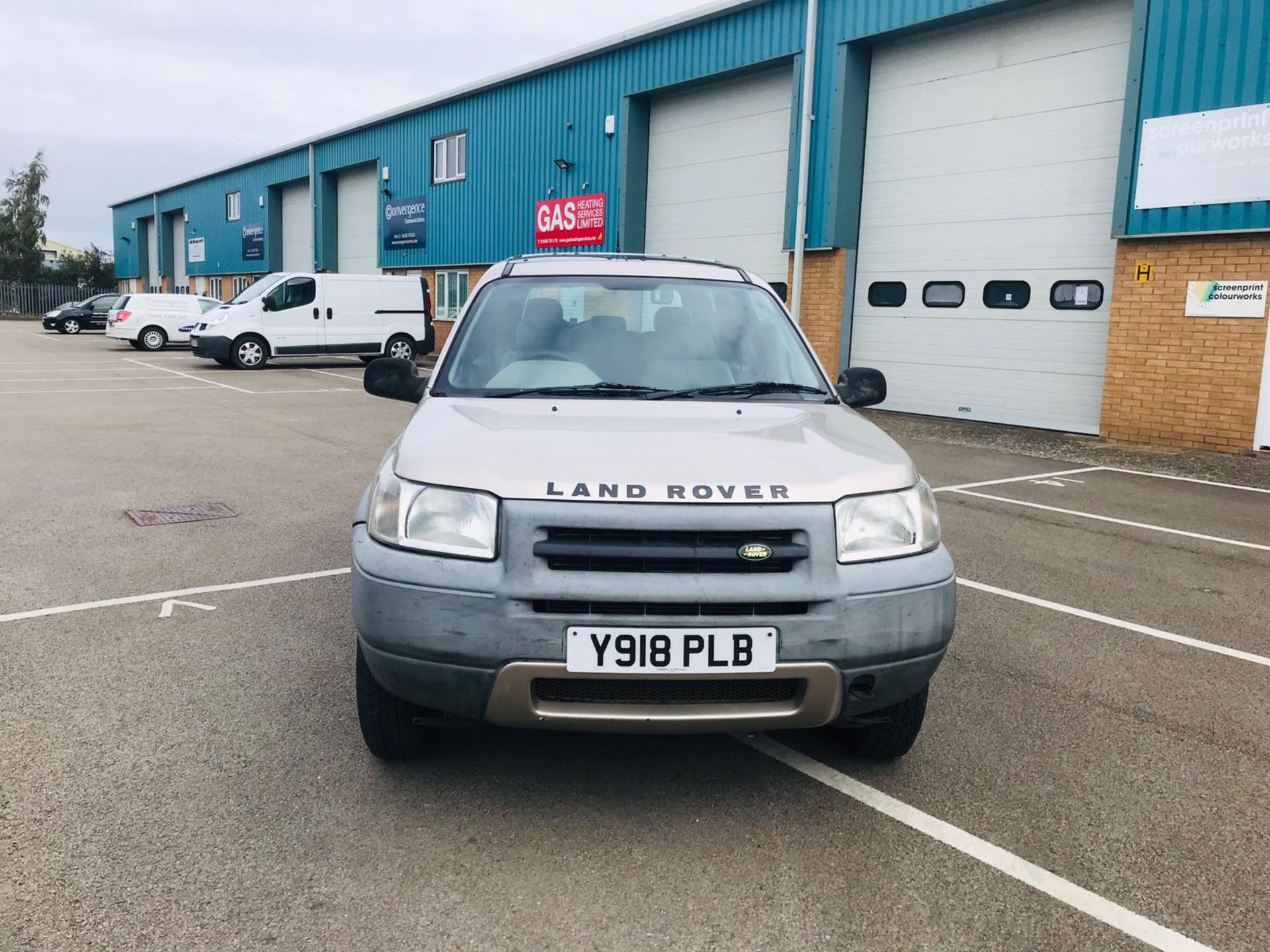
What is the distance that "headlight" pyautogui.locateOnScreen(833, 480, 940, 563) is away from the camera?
2.77m

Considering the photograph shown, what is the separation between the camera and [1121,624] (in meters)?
5.00

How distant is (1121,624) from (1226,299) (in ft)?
27.0

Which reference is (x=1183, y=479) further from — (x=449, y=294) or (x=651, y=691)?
(x=449, y=294)

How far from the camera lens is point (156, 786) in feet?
10.0

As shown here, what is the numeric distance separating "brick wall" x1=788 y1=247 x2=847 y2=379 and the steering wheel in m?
12.6

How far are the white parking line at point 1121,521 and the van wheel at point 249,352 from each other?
17048 mm

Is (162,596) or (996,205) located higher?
(996,205)

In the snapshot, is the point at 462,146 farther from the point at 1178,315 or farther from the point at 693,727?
the point at 693,727

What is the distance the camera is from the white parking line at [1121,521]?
7.05 m

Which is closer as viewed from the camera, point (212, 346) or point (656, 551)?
point (656, 551)

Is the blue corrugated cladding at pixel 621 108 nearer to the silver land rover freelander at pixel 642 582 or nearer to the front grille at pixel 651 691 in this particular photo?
the silver land rover freelander at pixel 642 582

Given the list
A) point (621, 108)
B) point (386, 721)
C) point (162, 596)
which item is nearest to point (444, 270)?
point (621, 108)

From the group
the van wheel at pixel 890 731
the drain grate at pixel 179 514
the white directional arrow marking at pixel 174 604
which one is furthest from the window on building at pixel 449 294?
the van wheel at pixel 890 731

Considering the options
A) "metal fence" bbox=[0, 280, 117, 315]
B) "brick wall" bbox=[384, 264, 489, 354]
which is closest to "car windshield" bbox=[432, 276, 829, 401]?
"brick wall" bbox=[384, 264, 489, 354]
